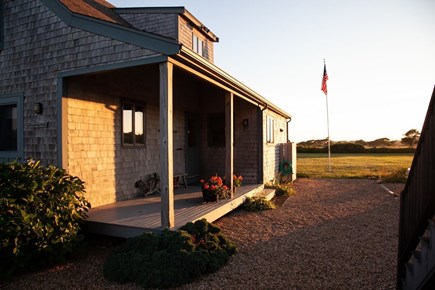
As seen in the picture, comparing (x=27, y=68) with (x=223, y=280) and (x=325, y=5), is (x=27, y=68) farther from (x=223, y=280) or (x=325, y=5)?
(x=325, y=5)

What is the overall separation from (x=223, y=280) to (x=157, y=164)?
453 centimetres

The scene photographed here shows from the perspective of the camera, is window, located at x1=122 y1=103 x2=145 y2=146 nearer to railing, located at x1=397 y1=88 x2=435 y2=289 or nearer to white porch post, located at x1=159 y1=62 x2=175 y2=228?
white porch post, located at x1=159 y1=62 x2=175 y2=228

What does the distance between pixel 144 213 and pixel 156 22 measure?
689 centimetres

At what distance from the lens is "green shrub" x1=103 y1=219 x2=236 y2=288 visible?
352cm

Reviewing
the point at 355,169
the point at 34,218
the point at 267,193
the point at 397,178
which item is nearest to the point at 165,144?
Answer: the point at 34,218

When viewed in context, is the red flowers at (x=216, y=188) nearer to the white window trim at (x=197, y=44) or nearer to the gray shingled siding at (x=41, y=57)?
the gray shingled siding at (x=41, y=57)

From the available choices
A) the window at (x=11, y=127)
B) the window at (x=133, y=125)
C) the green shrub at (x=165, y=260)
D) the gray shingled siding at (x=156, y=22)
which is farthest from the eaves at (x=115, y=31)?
the gray shingled siding at (x=156, y=22)

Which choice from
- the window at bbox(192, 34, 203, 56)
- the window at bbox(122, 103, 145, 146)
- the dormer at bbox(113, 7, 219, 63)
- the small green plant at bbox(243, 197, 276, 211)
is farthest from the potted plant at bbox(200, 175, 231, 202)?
the window at bbox(192, 34, 203, 56)

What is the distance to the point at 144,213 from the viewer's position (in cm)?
532

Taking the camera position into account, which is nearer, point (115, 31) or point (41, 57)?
point (115, 31)

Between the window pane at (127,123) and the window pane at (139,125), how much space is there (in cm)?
17

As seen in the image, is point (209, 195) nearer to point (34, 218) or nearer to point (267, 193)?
point (267, 193)

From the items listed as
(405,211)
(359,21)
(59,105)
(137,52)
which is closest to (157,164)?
(59,105)

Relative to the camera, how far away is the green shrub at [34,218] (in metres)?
3.62
